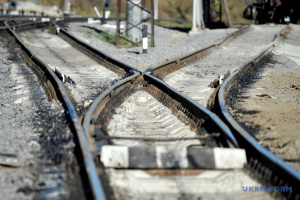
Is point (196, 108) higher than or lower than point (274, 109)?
higher

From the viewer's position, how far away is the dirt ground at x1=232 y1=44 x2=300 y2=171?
5145 millimetres

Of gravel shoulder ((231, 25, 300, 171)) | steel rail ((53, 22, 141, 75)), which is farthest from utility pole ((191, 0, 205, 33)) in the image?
gravel shoulder ((231, 25, 300, 171))

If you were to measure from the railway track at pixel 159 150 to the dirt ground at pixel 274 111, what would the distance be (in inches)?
22.3

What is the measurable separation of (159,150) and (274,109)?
326 cm

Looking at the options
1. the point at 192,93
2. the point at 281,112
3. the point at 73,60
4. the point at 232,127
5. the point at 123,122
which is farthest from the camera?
the point at 73,60

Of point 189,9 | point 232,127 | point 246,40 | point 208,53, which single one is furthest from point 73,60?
point 189,9

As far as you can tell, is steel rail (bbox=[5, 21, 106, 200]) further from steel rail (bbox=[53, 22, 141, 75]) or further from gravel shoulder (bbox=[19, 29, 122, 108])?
steel rail (bbox=[53, 22, 141, 75])

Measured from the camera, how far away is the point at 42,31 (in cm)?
2009

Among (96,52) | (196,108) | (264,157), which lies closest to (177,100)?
(196,108)

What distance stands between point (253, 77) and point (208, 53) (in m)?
4.11

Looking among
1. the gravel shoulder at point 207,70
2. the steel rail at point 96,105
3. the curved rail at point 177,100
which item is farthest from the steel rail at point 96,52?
the steel rail at point 96,105

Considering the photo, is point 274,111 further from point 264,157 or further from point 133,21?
point 133,21

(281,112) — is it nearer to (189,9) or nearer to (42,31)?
(42,31)

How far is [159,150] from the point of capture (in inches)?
171
